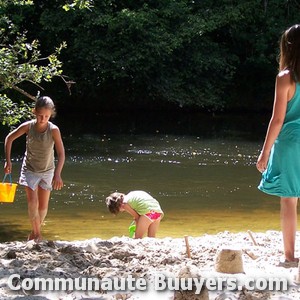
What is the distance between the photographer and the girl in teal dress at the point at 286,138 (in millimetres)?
4824

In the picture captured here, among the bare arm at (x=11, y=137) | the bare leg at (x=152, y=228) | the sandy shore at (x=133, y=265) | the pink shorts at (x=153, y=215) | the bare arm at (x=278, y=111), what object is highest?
the bare arm at (x=278, y=111)

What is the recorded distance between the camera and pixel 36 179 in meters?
6.36

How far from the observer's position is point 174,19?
22.4 metres

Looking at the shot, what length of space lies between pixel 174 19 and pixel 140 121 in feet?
11.4

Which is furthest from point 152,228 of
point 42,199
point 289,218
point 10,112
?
point 10,112

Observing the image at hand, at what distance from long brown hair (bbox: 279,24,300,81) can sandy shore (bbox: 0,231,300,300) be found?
1.29m

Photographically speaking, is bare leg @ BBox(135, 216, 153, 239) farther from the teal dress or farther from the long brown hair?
the long brown hair

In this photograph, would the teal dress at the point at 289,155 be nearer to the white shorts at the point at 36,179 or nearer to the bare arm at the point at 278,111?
the bare arm at the point at 278,111

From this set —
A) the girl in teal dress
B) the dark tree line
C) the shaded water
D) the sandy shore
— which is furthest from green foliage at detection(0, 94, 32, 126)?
the dark tree line

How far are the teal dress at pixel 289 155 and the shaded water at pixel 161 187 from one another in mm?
3703

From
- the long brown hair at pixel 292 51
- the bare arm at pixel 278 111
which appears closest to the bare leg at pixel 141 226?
the bare arm at pixel 278 111

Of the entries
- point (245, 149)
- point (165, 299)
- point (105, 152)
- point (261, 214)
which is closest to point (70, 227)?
point (261, 214)

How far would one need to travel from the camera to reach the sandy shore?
4.16 m

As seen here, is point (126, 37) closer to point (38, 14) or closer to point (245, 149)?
point (38, 14)
